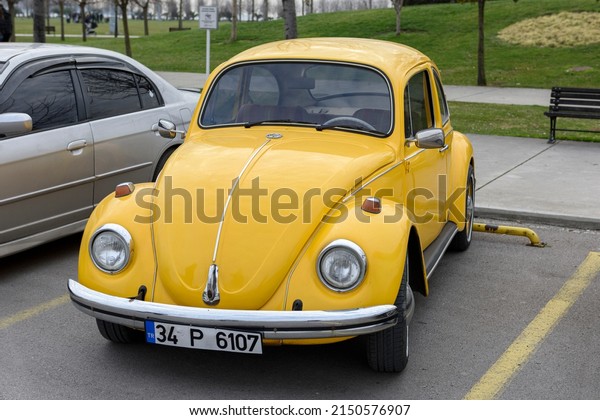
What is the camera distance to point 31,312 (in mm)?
5672

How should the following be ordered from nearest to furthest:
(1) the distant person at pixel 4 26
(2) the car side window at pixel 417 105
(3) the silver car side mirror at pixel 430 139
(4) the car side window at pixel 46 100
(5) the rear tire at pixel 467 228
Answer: (3) the silver car side mirror at pixel 430 139 < (2) the car side window at pixel 417 105 < (4) the car side window at pixel 46 100 < (5) the rear tire at pixel 467 228 < (1) the distant person at pixel 4 26

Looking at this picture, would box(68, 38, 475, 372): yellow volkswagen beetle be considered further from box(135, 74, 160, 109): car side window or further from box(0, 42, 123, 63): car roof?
box(135, 74, 160, 109): car side window

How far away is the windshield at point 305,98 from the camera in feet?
18.1

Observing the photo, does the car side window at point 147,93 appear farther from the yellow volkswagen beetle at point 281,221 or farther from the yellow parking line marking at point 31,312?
the yellow parking line marking at point 31,312

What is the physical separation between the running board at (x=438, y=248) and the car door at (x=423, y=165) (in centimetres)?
5

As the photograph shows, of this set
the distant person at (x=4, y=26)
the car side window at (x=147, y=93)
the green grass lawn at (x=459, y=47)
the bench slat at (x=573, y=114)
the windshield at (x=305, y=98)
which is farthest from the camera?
the green grass lawn at (x=459, y=47)

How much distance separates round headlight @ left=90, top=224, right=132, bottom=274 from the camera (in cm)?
452

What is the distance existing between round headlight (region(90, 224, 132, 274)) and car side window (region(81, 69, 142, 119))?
281cm

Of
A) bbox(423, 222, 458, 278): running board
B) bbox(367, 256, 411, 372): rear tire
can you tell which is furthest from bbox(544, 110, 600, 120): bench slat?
bbox(367, 256, 411, 372): rear tire

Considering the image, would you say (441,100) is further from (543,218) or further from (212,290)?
(212,290)

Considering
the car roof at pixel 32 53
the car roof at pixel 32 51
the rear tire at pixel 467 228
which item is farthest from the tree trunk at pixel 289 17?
the rear tire at pixel 467 228

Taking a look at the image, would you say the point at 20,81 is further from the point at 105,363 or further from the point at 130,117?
the point at 105,363

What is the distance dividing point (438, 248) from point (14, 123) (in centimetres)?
321

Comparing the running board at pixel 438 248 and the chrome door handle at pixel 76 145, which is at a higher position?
the chrome door handle at pixel 76 145
